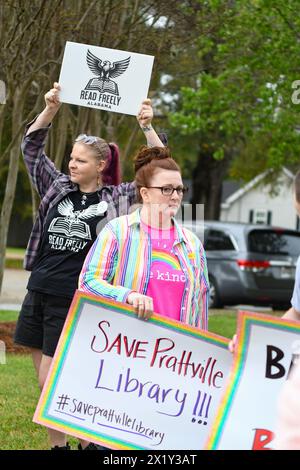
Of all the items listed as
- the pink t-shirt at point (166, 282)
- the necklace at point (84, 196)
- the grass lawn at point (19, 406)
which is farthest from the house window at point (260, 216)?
the pink t-shirt at point (166, 282)

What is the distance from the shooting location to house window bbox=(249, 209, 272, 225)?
60.6 m

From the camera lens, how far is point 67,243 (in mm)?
5914

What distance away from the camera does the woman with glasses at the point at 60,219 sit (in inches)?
233

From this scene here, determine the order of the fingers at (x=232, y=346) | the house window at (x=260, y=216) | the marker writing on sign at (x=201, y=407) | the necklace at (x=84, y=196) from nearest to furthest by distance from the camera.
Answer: the fingers at (x=232, y=346) < the marker writing on sign at (x=201, y=407) < the necklace at (x=84, y=196) < the house window at (x=260, y=216)

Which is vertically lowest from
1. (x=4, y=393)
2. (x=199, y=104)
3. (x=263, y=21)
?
(x=4, y=393)

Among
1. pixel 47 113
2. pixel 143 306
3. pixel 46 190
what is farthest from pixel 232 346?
pixel 47 113

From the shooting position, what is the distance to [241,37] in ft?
57.7

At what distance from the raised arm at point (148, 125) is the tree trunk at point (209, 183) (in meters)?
27.3

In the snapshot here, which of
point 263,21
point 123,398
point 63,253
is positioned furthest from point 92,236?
point 263,21

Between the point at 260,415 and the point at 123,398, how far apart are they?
0.72 m

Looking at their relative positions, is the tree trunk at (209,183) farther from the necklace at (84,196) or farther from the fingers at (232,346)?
the fingers at (232,346)

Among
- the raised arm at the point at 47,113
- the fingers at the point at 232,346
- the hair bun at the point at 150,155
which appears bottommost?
the fingers at the point at 232,346

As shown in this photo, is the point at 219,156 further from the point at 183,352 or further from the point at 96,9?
the point at 183,352

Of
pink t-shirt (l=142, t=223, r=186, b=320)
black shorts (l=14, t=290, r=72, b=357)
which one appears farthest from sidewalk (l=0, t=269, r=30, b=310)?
pink t-shirt (l=142, t=223, r=186, b=320)
